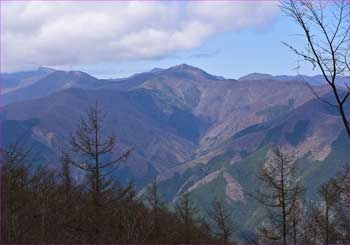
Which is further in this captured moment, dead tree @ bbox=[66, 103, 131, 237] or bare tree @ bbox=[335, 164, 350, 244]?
dead tree @ bbox=[66, 103, 131, 237]

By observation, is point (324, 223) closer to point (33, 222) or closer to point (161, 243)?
point (161, 243)

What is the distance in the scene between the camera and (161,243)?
1145 inches

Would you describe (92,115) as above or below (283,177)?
above

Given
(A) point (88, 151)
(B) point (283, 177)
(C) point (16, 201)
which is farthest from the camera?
(B) point (283, 177)

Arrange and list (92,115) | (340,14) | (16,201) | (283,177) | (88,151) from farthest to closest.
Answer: (283,177) < (92,115) < (88,151) < (16,201) < (340,14)

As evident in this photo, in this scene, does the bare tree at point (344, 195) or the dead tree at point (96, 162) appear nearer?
the bare tree at point (344, 195)

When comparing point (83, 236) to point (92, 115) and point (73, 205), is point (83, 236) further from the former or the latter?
point (92, 115)

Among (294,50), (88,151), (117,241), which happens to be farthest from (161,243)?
(294,50)

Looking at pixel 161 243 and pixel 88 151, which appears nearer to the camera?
pixel 88 151

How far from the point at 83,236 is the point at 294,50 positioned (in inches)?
682

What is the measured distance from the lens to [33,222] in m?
18.6

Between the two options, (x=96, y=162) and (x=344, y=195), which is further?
(x=344, y=195)

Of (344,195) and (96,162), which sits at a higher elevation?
Answer: (96,162)

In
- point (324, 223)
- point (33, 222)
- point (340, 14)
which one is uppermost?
point (340, 14)
